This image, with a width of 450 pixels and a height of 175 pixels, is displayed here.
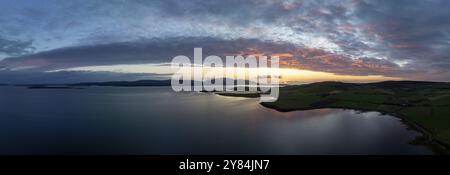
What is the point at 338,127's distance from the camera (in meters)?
46.8

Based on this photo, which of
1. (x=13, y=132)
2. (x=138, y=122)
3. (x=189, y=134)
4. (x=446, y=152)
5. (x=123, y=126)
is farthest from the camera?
(x=138, y=122)

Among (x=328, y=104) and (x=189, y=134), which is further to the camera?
(x=328, y=104)

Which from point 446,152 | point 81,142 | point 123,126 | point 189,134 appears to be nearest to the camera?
point 446,152

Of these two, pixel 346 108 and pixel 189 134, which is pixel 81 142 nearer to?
pixel 189 134

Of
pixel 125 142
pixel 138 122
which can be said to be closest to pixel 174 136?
pixel 125 142

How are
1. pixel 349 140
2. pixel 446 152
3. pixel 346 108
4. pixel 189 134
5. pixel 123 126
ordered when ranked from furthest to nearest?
pixel 346 108 < pixel 123 126 < pixel 189 134 < pixel 349 140 < pixel 446 152

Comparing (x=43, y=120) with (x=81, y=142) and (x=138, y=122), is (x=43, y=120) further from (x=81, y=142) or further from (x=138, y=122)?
(x=81, y=142)

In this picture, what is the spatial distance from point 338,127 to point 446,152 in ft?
→ 55.2

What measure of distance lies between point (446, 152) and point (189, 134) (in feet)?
88.8

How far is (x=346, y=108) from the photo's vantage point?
7450cm

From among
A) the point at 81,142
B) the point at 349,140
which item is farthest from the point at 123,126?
the point at 349,140

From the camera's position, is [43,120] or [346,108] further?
[346,108]
